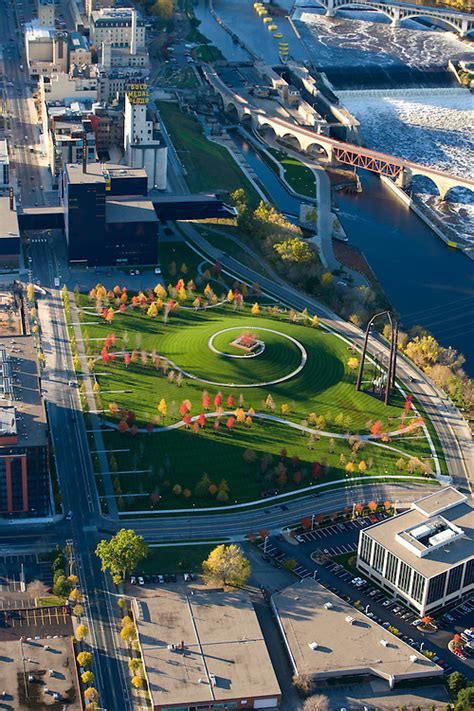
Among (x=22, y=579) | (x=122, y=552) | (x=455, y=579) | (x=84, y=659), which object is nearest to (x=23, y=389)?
(x=22, y=579)

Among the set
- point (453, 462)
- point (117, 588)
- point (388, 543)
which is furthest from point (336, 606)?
point (453, 462)

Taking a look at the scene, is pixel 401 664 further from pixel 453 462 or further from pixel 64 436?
pixel 64 436

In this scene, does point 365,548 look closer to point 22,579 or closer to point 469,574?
point 469,574

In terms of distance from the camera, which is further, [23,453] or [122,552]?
[23,453]

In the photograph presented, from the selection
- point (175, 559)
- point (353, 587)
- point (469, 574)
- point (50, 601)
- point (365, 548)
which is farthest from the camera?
point (365, 548)

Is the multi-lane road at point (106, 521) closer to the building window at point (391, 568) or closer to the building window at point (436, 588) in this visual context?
the building window at point (391, 568)

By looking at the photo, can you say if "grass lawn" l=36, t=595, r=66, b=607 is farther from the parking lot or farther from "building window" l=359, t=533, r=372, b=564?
"building window" l=359, t=533, r=372, b=564

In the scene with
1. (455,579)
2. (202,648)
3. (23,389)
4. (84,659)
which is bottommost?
(84,659)

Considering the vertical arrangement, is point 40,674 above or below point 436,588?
below
